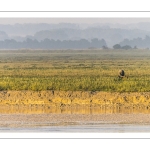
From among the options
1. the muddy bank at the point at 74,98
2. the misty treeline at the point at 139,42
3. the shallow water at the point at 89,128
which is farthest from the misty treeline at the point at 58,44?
the shallow water at the point at 89,128

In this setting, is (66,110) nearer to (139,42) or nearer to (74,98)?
(74,98)

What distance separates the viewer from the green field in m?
26.5

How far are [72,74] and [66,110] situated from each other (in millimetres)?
11266

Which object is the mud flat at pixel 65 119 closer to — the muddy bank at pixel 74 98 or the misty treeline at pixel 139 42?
the muddy bank at pixel 74 98

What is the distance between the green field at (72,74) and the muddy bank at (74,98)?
0.57 m

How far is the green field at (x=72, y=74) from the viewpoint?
1043 inches

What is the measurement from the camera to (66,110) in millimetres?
22594

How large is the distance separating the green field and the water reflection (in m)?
2.56

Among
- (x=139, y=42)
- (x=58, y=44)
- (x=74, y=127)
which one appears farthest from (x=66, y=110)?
(x=58, y=44)

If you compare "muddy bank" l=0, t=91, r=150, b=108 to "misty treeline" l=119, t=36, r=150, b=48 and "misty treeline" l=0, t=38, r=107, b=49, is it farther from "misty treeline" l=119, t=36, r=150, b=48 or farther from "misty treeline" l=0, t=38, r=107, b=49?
"misty treeline" l=0, t=38, r=107, b=49

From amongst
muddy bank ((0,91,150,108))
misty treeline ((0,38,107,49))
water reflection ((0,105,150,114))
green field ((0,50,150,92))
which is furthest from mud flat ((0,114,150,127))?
misty treeline ((0,38,107,49))

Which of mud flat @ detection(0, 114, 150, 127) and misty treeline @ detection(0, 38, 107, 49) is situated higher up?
misty treeline @ detection(0, 38, 107, 49)
